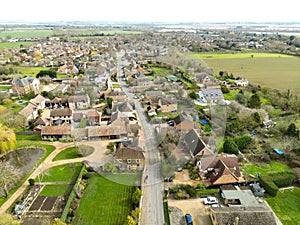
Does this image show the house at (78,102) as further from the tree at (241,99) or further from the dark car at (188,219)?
the dark car at (188,219)

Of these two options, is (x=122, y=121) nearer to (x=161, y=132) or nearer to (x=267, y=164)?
(x=161, y=132)

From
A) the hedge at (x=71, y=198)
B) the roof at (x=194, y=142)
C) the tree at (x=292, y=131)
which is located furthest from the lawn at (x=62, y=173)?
the tree at (x=292, y=131)

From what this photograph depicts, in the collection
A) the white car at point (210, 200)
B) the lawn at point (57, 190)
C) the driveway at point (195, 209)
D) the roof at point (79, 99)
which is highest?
the roof at point (79, 99)

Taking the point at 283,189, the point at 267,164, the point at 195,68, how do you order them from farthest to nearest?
the point at 195,68 → the point at 267,164 → the point at 283,189

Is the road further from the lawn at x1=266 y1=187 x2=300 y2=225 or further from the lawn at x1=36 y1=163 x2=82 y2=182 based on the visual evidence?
the lawn at x1=266 y1=187 x2=300 y2=225

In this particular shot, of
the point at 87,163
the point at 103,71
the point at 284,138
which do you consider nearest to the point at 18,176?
the point at 87,163

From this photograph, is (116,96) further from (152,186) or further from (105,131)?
(152,186)
